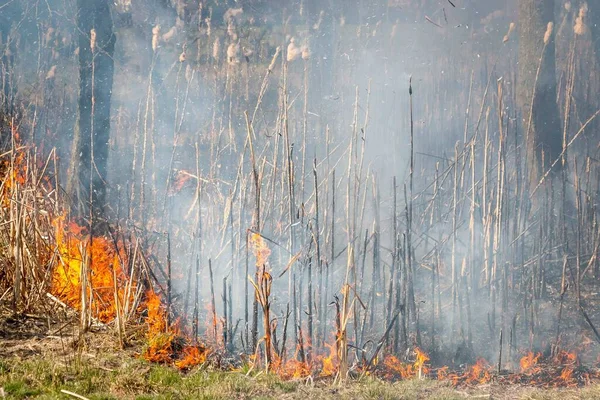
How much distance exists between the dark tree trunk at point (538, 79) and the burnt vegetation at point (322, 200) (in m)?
0.03

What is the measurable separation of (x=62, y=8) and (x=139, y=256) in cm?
917

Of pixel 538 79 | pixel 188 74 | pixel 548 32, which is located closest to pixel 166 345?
pixel 548 32

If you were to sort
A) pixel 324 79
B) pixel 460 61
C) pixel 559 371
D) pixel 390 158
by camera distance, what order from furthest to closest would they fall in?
pixel 324 79
pixel 460 61
pixel 390 158
pixel 559 371

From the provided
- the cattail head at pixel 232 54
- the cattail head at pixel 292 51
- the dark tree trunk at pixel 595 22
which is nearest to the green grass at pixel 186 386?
the cattail head at pixel 232 54

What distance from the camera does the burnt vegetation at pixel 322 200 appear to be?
5.72 m

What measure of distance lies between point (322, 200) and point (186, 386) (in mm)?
3354

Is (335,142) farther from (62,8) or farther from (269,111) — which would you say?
(62,8)

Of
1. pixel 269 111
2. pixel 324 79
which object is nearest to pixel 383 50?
pixel 324 79

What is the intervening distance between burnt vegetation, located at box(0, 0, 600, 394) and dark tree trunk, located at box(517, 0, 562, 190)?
0.03 meters

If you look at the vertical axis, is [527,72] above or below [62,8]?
below

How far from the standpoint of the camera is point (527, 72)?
930 cm

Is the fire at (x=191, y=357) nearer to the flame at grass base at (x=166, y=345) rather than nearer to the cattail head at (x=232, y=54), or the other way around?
the flame at grass base at (x=166, y=345)

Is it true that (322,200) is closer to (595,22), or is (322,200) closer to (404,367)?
(404,367)

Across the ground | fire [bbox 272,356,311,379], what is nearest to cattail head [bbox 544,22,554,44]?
the ground
